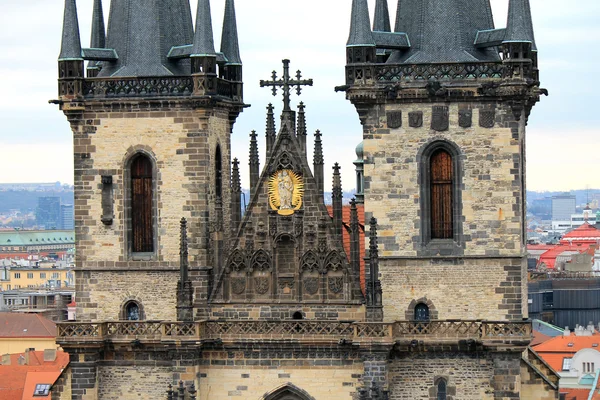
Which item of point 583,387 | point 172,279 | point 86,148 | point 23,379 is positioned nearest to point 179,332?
point 172,279

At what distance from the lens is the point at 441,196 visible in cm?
6662

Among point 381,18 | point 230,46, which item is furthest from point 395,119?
point 230,46

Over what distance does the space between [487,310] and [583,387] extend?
195 feet

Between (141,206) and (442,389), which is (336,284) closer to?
(442,389)

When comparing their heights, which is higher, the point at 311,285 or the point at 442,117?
the point at 442,117

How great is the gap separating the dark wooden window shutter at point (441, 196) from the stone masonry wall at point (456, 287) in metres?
1.19

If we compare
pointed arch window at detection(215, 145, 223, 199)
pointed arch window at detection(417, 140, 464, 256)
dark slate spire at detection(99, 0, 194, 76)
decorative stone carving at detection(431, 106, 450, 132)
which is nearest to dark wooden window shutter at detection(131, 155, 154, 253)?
pointed arch window at detection(215, 145, 223, 199)

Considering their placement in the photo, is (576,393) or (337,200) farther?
(576,393)

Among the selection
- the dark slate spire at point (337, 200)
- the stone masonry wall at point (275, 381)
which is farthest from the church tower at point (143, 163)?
the dark slate spire at point (337, 200)

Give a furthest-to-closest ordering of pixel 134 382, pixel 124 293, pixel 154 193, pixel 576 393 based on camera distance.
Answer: pixel 576 393 → pixel 124 293 → pixel 154 193 → pixel 134 382

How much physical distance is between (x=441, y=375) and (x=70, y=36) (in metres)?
18.9

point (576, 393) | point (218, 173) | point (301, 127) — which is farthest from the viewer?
point (576, 393)

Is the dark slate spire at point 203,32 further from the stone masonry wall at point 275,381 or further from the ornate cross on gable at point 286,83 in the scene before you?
the stone masonry wall at point 275,381

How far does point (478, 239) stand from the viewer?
66.0 m
